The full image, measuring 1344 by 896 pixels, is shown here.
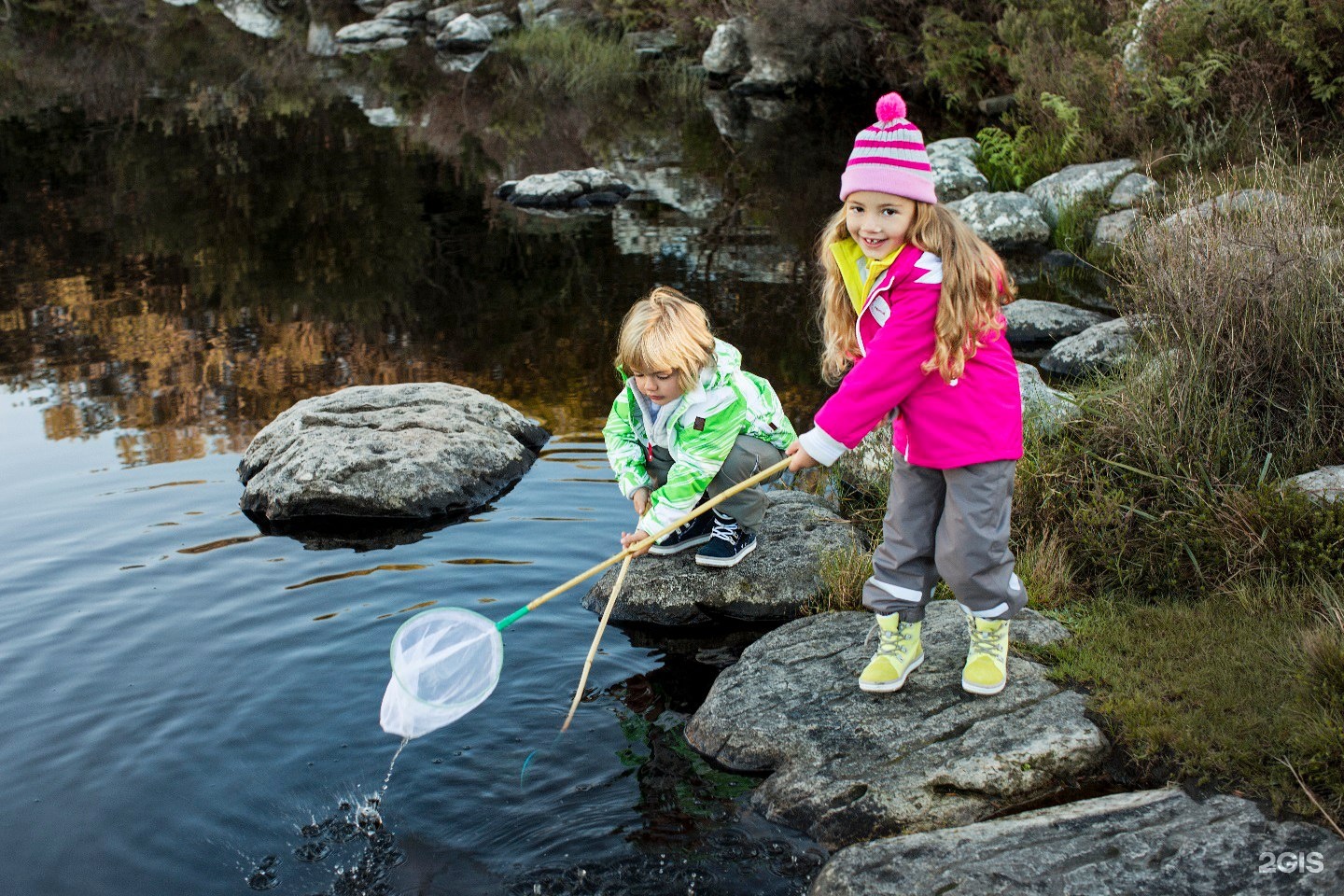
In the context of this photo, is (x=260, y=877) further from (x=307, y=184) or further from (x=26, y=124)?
(x=26, y=124)

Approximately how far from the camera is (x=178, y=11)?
36.6m

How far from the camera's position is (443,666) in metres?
4.11

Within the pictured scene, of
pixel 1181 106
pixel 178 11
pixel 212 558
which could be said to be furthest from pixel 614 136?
pixel 178 11

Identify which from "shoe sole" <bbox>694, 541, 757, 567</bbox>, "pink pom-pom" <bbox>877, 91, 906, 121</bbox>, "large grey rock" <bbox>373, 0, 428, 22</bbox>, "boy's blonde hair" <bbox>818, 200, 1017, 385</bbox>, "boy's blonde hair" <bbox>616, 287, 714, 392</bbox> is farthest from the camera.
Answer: "large grey rock" <bbox>373, 0, 428, 22</bbox>

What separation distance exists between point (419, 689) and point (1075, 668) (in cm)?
226

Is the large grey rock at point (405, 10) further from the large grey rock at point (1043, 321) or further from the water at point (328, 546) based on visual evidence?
the large grey rock at point (1043, 321)

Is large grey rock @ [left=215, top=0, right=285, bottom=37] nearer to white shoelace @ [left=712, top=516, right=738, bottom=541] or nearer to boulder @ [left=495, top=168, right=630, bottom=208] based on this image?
boulder @ [left=495, top=168, right=630, bottom=208]

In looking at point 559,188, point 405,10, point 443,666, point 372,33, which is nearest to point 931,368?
point 443,666

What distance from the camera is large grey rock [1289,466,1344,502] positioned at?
457 cm

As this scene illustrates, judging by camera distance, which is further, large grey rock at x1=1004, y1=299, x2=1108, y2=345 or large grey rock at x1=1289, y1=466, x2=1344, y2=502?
large grey rock at x1=1004, y1=299, x2=1108, y2=345

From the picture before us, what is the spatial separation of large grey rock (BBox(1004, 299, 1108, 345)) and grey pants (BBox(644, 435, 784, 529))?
4195mm

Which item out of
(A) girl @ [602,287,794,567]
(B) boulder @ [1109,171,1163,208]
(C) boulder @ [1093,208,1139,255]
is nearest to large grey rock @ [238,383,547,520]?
(A) girl @ [602,287,794,567]

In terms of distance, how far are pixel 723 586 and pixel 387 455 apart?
2.40 metres

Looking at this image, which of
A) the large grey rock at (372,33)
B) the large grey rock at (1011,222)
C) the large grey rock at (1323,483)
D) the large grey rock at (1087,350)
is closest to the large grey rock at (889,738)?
the large grey rock at (1323,483)
